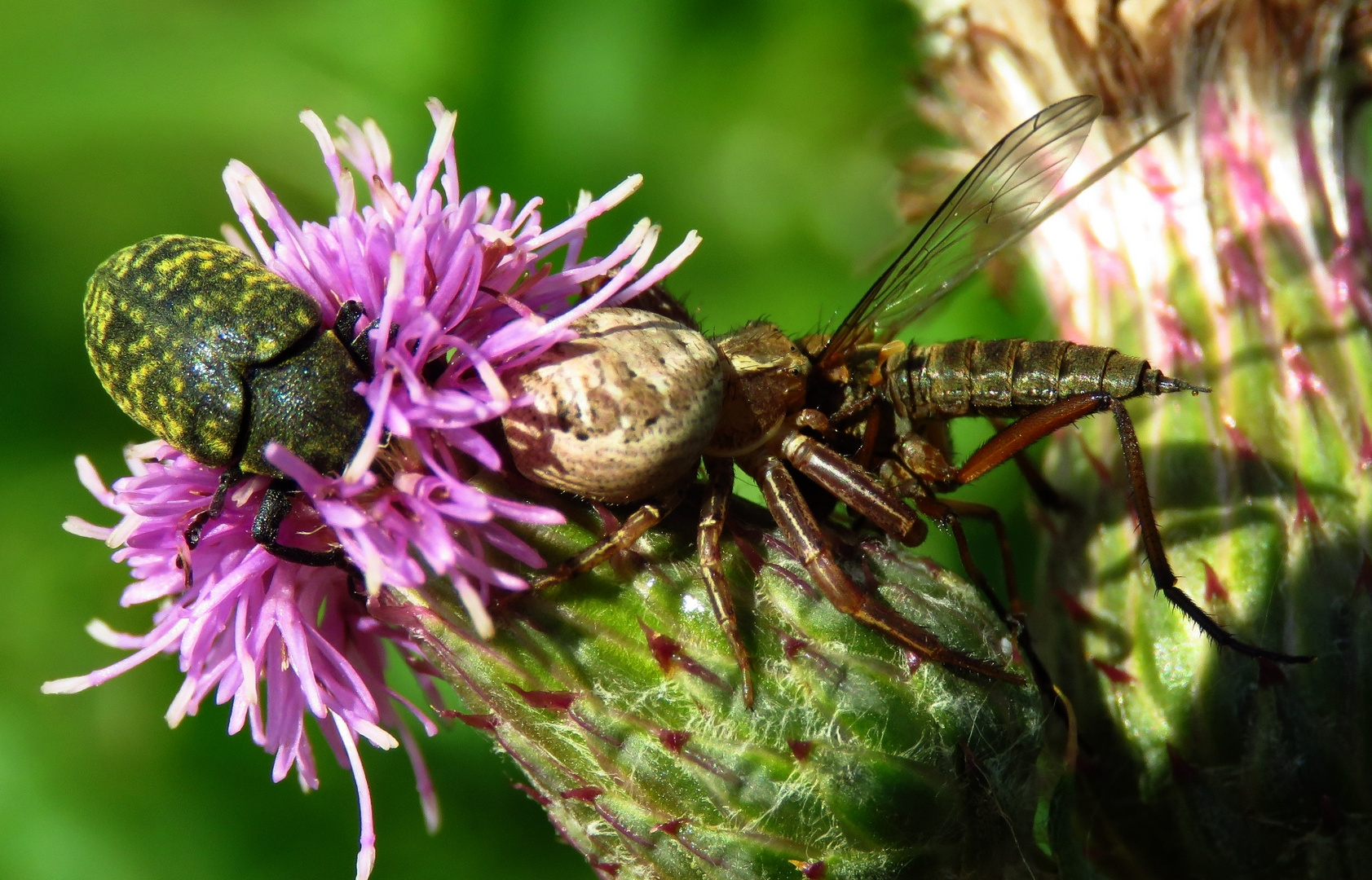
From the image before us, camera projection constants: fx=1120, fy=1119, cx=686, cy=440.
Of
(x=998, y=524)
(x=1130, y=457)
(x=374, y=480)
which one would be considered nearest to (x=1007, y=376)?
(x=1130, y=457)

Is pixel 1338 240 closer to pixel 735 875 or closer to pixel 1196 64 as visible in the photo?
pixel 1196 64

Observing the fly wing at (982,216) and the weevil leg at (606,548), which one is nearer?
the weevil leg at (606,548)

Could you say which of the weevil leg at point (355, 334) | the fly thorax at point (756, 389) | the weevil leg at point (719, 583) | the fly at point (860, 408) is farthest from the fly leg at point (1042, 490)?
the weevil leg at point (355, 334)

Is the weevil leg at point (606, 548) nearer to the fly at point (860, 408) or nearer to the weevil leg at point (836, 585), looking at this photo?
the fly at point (860, 408)

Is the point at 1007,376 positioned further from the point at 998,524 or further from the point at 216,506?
the point at 216,506

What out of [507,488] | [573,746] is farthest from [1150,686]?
[507,488]
